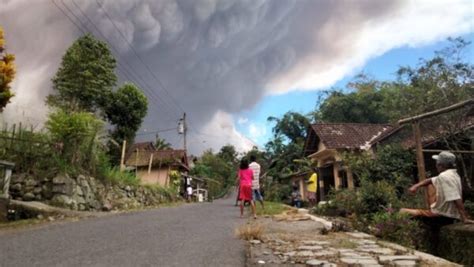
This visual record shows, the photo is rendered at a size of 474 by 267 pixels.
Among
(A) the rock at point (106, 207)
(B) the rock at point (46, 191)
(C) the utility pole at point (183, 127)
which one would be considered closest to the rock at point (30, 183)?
(B) the rock at point (46, 191)

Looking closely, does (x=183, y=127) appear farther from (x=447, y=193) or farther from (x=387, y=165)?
(x=447, y=193)

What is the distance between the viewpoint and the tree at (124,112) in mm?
27516

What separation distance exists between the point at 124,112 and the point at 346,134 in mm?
14822

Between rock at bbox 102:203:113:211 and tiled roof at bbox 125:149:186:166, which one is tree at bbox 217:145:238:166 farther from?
rock at bbox 102:203:113:211

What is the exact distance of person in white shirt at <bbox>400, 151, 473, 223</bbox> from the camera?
19.7 ft

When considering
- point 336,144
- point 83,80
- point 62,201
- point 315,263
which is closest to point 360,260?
point 315,263

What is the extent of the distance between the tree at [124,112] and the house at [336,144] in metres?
12.0

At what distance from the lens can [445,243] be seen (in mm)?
6039

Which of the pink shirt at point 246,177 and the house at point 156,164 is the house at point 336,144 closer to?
the pink shirt at point 246,177

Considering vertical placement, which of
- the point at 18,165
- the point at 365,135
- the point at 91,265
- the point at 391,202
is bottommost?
the point at 91,265

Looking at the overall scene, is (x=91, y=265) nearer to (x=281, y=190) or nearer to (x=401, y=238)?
(x=401, y=238)

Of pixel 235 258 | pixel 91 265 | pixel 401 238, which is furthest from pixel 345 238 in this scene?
pixel 91 265

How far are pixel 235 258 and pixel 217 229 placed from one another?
132 inches

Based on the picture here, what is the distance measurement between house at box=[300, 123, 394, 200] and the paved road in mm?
16497
